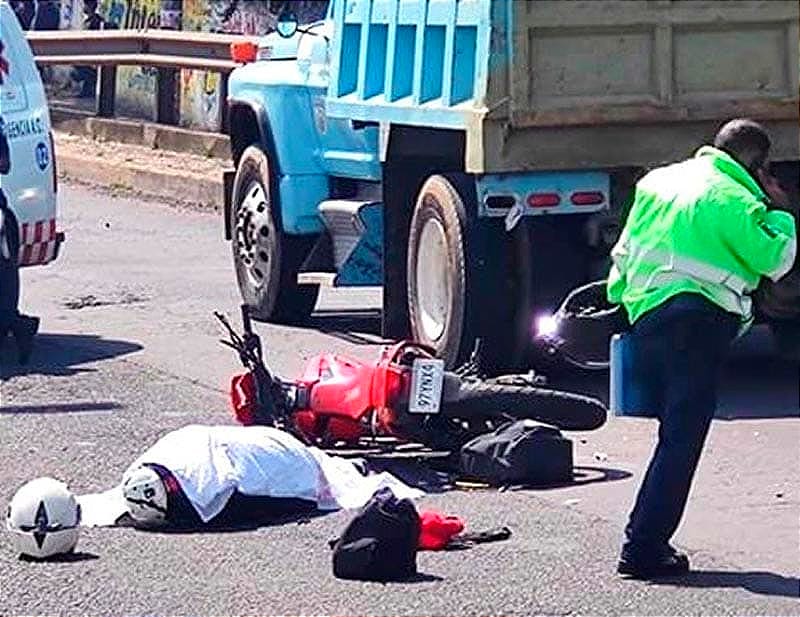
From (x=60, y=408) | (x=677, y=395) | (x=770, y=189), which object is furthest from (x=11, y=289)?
(x=677, y=395)

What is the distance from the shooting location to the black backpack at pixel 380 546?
791 cm

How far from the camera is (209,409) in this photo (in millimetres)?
11453

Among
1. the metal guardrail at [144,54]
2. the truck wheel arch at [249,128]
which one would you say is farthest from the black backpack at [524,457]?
the metal guardrail at [144,54]

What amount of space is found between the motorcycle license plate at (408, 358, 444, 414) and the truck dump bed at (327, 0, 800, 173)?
158cm

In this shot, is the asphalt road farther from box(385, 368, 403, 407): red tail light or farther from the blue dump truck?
the blue dump truck

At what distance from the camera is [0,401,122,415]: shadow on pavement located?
11453 mm

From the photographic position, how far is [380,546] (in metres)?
7.91

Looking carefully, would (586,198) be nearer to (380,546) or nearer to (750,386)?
(750,386)

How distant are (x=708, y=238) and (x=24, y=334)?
19.8ft

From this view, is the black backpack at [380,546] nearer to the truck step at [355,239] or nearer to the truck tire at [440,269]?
the truck tire at [440,269]

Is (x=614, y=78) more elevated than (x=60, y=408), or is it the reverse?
(x=614, y=78)

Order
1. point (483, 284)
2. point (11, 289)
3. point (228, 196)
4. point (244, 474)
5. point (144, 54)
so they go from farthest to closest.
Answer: point (144, 54) < point (228, 196) < point (11, 289) < point (483, 284) < point (244, 474)

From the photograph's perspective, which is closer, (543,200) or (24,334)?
(543,200)

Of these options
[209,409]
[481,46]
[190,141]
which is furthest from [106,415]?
[190,141]
